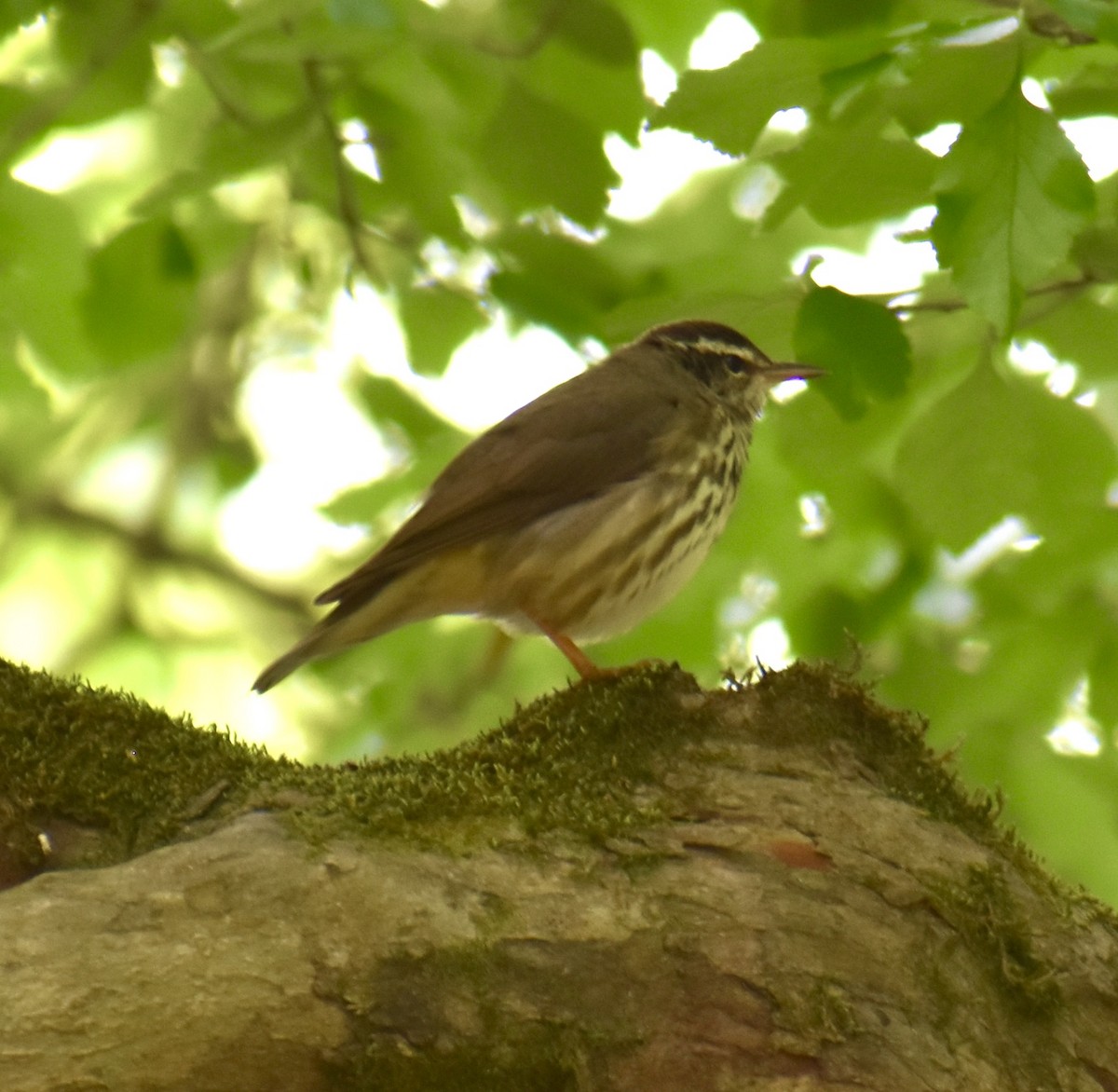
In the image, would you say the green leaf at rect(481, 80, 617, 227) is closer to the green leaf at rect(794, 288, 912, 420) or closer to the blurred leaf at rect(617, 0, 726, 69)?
the blurred leaf at rect(617, 0, 726, 69)

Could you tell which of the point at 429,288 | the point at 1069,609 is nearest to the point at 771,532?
the point at 1069,609

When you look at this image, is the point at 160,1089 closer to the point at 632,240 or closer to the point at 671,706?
the point at 671,706

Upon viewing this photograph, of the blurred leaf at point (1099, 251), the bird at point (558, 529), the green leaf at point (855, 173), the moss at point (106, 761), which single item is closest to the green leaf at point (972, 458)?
the blurred leaf at point (1099, 251)

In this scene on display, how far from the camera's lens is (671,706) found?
2975mm

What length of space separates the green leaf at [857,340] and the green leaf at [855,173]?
211 mm

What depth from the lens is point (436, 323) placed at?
475 centimetres

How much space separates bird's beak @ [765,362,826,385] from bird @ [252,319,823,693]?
2 centimetres

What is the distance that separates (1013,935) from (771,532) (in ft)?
8.83

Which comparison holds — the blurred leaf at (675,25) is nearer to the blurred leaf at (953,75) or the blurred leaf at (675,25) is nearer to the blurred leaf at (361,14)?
the blurred leaf at (361,14)

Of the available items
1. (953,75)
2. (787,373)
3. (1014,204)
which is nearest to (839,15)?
(953,75)

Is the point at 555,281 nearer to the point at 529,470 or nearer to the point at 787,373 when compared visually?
the point at 529,470

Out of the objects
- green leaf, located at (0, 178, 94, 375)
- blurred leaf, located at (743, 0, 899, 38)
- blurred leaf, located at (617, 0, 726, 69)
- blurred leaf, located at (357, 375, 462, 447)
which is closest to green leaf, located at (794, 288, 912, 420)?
blurred leaf, located at (743, 0, 899, 38)

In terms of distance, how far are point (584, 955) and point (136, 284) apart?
2.94m

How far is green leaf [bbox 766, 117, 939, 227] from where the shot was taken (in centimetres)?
343
